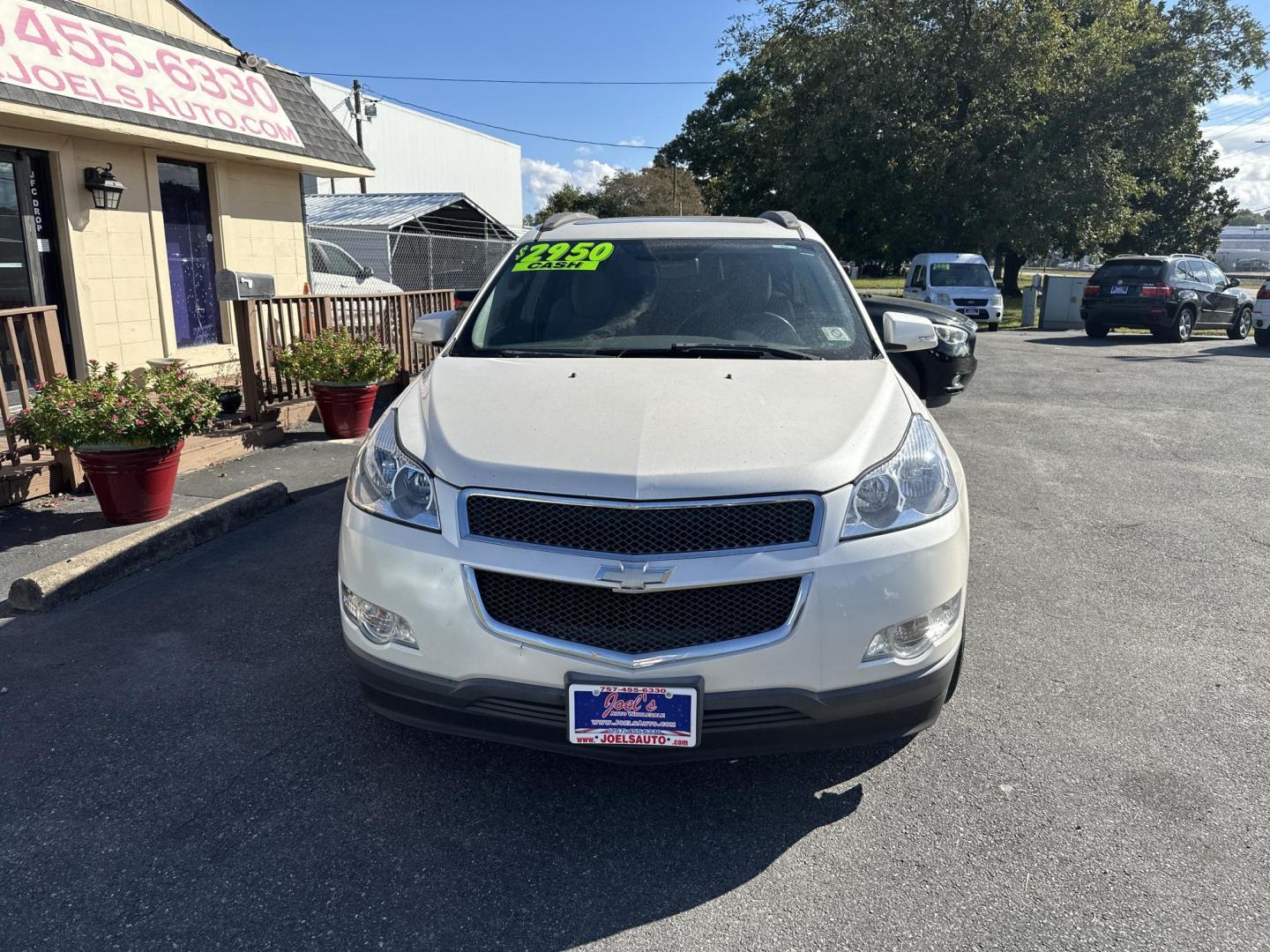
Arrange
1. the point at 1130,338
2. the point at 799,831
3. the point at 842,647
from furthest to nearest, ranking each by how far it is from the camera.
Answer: the point at 1130,338 < the point at 799,831 < the point at 842,647

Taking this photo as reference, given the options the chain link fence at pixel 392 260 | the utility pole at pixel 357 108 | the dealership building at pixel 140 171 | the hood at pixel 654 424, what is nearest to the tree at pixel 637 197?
the utility pole at pixel 357 108

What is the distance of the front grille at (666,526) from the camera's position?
8.46 feet

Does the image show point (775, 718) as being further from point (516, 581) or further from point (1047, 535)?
point (1047, 535)

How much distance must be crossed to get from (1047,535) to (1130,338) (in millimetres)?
16853

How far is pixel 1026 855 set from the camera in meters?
2.70

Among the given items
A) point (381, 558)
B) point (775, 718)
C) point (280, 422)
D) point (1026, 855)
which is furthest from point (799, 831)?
point (280, 422)

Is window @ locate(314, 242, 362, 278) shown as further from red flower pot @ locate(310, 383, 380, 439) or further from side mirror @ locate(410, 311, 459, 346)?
side mirror @ locate(410, 311, 459, 346)

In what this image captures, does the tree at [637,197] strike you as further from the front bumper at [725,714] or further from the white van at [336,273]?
the front bumper at [725,714]

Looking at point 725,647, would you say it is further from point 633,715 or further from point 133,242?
point 133,242

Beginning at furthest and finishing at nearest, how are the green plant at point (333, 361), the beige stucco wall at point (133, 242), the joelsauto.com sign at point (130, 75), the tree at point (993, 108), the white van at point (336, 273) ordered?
the tree at point (993, 108) < the white van at point (336, 273) < the beige stucco wall at point (133, 242) < the green plant at point (333, 361) < the joelsauto.com sign at point (130, 75)

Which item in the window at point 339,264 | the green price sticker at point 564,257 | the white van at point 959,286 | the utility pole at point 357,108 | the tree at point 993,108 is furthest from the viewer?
the utility pole at point 357,108

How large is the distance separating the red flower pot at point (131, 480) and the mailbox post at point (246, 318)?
2.38 metres

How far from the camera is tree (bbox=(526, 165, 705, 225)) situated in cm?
5850

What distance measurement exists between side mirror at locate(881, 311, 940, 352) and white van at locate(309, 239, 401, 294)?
12.8m
